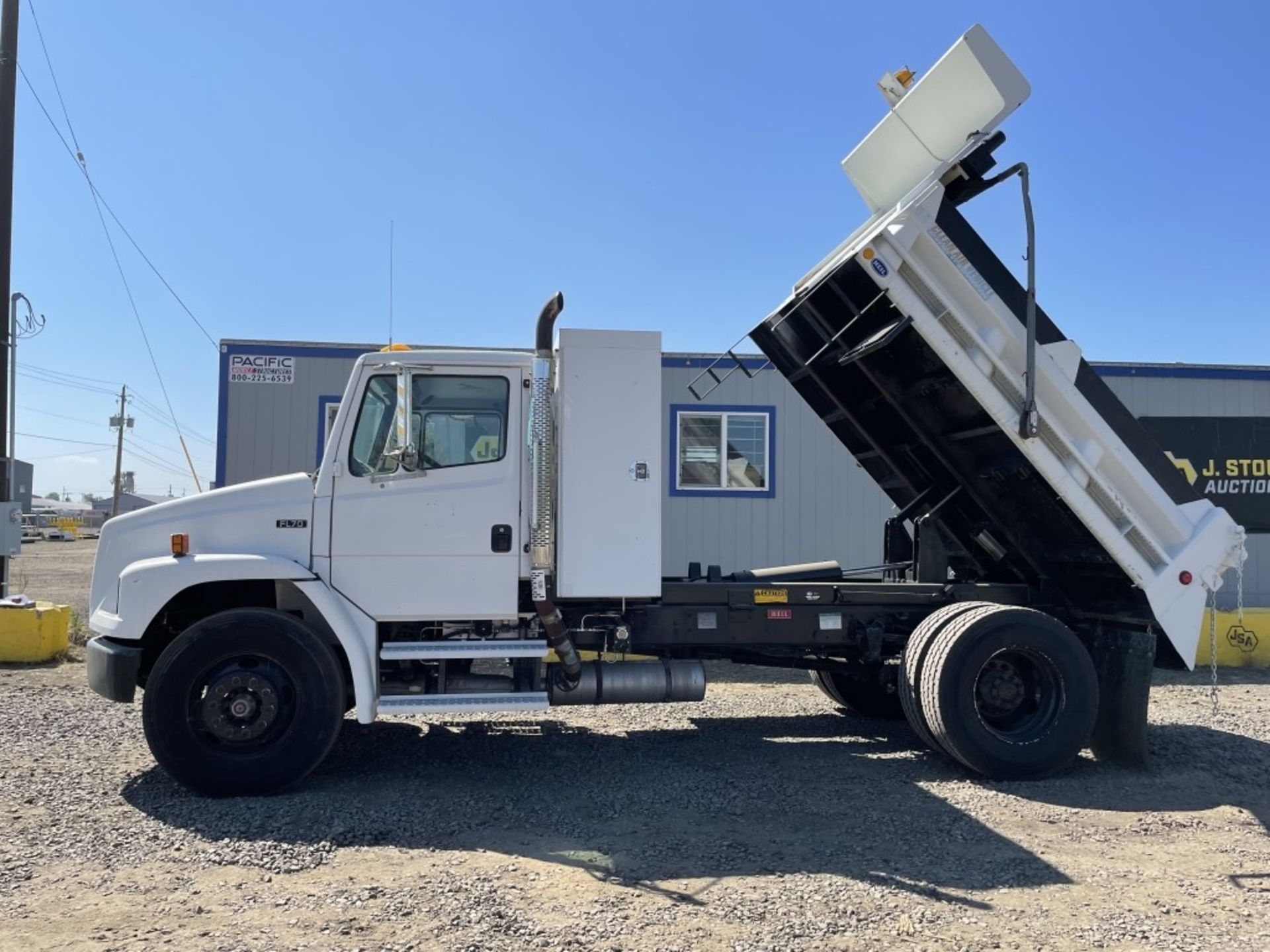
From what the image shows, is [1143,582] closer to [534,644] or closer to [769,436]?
[534,644]

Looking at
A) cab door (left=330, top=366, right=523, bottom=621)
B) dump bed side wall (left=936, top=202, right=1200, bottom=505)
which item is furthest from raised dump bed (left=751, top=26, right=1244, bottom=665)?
cab door (left=330, top=366, right=523, bottom=621)

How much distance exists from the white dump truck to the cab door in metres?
0.01

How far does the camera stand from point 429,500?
19.1ft

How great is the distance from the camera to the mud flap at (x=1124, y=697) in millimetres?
6277

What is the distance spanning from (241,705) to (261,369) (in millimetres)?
6904

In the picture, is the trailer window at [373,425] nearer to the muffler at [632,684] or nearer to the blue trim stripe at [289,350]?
the muffler at [632,684]

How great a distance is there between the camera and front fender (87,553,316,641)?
218 inches

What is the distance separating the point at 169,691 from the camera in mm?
5391

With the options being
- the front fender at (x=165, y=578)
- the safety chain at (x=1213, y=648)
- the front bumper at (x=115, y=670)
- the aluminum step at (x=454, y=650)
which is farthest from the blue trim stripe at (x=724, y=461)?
the front bumper at (x=115, y=670)

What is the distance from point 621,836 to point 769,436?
7.50 m

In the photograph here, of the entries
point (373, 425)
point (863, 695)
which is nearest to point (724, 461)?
point (863, 695)

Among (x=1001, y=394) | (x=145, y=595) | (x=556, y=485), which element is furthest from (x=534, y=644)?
(x=1001, y=394)

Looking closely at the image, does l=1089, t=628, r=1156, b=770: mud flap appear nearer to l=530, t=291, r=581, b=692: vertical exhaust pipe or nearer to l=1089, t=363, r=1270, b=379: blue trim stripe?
l=530, t=291, r=581, b=692: vertical exhaust pipe

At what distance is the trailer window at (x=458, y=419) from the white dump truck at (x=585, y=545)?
0.05 ft
